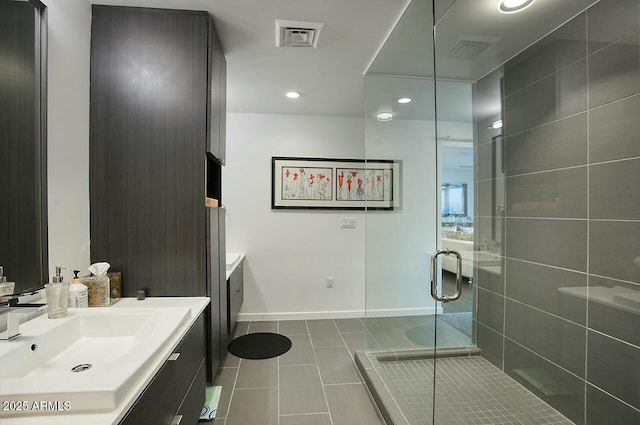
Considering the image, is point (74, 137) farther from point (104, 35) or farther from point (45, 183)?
point (104, 35)

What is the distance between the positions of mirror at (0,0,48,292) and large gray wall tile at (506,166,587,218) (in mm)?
2744

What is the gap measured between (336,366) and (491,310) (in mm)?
1363

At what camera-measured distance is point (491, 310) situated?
2.24 metres

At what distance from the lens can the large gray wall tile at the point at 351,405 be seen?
181 centimetres

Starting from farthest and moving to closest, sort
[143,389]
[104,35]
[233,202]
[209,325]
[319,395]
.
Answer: [233,202] < [319,395] < [209,325] < [104,35] < [143,389]

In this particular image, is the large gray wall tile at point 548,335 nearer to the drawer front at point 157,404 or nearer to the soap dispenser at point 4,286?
the drawer front at point 157,404

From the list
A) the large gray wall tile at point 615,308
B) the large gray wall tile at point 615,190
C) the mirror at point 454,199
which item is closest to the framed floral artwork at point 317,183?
the mirror at point 454,199

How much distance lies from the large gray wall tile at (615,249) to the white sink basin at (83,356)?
214cm

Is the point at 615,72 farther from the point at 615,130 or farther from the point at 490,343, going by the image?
the point at 490,343

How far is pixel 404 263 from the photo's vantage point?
107 inches

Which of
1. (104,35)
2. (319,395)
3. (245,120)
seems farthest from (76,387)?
(245,120)

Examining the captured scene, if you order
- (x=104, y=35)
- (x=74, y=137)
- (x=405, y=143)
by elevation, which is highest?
(x=104, y=35)

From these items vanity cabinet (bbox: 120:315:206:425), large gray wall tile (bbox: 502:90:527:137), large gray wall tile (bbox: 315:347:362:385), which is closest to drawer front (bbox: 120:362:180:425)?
vanity cabinet (bbox: 120:315:206:425)

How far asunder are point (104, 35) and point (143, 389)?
6.38ft
